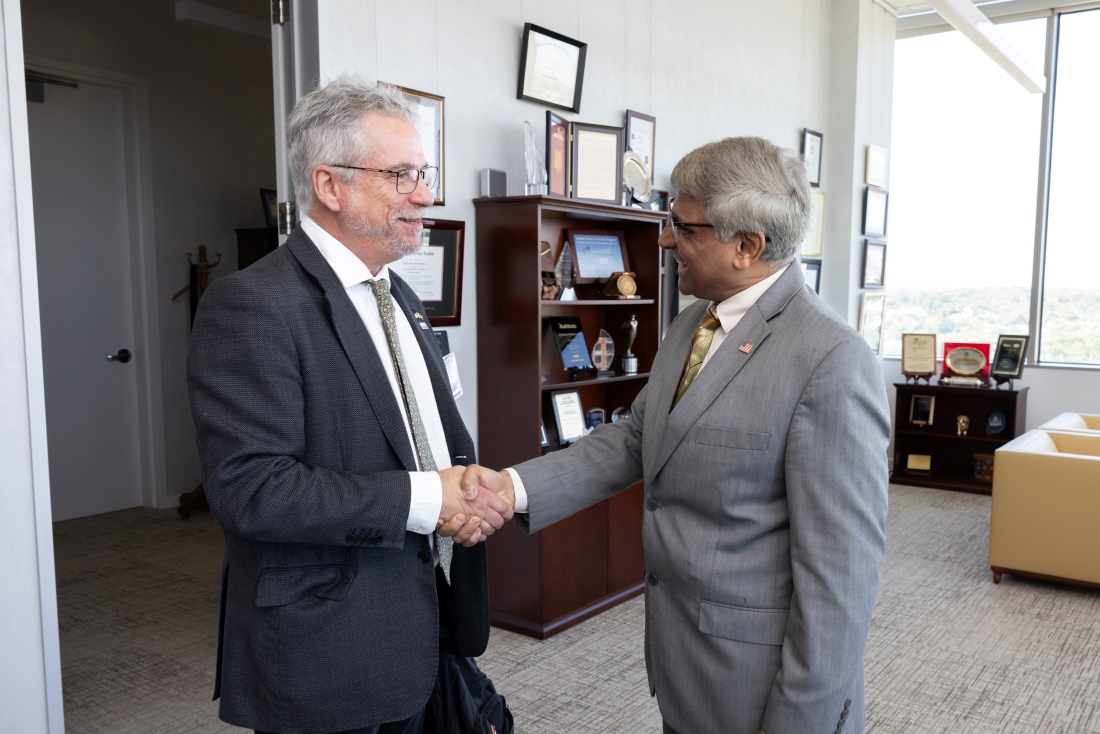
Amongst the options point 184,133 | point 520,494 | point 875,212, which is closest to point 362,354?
point 520,494

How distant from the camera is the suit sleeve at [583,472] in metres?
1.91

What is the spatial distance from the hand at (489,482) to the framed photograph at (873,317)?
5624 mm

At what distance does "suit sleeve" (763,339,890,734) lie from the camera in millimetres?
1418

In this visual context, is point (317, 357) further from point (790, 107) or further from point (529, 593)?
point (790, 107)

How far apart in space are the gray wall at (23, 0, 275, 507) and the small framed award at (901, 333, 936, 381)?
4944mm

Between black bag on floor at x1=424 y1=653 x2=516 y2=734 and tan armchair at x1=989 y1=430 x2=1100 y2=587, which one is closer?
black bag on floor at x1=424 y1=653 x2=516 y2=734

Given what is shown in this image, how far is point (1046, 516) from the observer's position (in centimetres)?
421

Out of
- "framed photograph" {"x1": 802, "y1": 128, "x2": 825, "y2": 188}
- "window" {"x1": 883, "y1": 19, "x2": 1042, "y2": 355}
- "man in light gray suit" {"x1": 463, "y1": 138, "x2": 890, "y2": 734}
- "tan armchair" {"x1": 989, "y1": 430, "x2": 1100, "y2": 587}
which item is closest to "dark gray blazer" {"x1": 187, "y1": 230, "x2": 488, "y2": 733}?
"man in light gray suit" {"x1": 463, "y1": 138, "x2": 890, "y2": 734}

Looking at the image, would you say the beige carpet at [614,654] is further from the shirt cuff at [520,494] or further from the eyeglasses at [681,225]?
the eyeglasses at [681,225]

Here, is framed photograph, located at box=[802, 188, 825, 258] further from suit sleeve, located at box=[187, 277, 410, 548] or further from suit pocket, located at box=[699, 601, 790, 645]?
suit sleeve, located at box=[187, 277, 410, 548]

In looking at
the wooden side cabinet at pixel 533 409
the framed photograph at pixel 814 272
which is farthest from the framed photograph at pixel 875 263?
the wooden side cabinet at pixel 533 409

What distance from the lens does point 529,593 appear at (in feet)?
12.1

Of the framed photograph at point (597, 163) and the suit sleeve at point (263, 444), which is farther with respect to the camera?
the framed photograph at point (597, 163)

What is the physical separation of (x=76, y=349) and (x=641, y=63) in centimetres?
378
